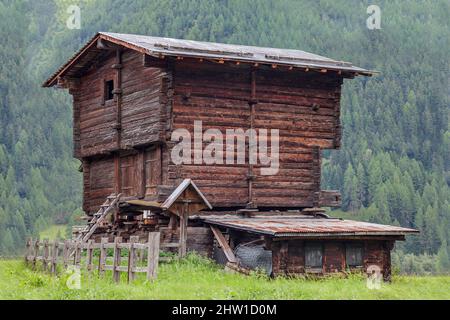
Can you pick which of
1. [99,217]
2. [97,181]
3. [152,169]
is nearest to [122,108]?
[152,169]

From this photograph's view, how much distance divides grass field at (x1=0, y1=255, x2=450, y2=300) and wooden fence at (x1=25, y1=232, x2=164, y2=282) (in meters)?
0.32

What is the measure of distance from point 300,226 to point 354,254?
1.80m

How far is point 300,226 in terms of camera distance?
2483 cm

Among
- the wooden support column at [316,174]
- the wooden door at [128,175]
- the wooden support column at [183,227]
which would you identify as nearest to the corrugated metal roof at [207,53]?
the wooden support column at [316,174]

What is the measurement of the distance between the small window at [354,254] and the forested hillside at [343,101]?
6629cm

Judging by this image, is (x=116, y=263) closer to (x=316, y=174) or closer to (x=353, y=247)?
(x=353, y=247)

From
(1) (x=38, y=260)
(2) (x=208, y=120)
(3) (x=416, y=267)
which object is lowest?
(3) (x=416, y=267)

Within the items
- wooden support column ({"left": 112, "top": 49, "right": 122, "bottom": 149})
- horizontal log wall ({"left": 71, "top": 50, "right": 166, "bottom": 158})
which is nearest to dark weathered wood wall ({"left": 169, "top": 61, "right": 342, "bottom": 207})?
horizontal log wall ({"left": 71, "top": 50, "right": 166, "bottom": 158})

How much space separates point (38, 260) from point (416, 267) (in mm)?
70614

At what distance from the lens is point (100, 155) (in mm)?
31797

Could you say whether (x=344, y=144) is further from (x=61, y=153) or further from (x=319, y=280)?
(x=319, y=280)

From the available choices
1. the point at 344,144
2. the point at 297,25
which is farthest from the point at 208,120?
the point at 297,25

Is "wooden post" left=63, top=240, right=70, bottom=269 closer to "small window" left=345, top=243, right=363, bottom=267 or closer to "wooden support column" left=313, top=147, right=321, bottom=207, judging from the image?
"small window" left=345, top=243, right=363, bottom=267

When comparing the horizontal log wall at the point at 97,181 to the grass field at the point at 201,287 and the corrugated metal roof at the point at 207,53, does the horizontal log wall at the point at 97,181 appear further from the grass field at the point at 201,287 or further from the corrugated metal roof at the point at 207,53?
the grass field at the point at 201,287
